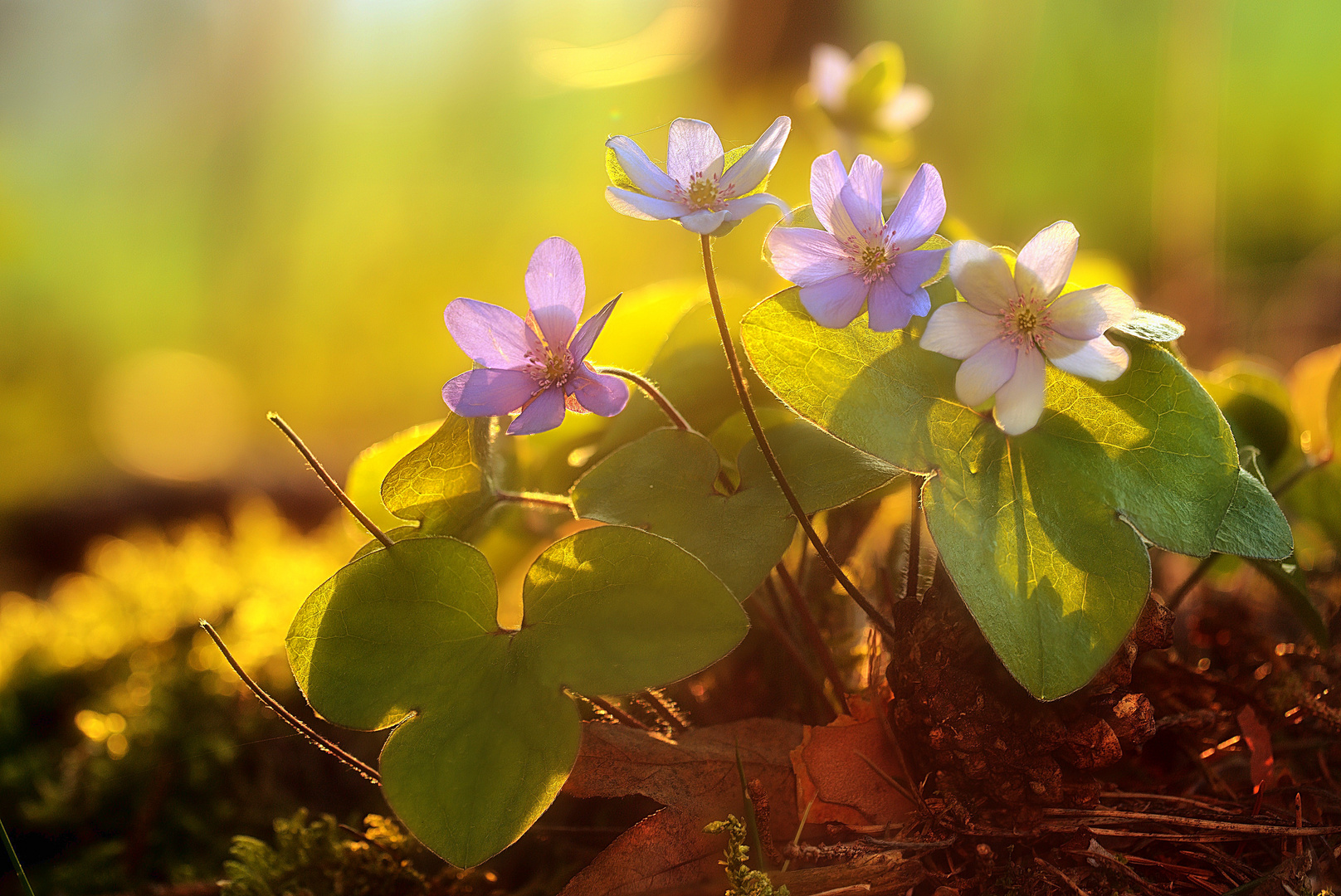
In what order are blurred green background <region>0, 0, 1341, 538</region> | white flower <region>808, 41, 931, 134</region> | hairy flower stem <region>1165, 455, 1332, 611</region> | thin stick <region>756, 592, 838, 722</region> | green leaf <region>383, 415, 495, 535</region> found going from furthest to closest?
blurred green background <region>0, 0, 1341, 538</region>, white flower <region>808, 41, 931, 134</region>, hairy flower stem <region>1165, 455, 1332, 611</region>, thin stick <region>756, 592, 838, 722</region>, green leaf <region>383, 415, 495, 535</region>

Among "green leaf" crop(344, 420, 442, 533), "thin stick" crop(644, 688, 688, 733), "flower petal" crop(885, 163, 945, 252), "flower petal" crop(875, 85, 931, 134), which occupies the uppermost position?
"flower petal" crop(885, 163, 945, 252)

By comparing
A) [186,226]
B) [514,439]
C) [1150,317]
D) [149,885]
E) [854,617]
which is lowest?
[186,226]

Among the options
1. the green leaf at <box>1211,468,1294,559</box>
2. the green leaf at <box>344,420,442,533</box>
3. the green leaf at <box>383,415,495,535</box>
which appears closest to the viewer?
the green leaf at <box>1211,468,1294,559</box>

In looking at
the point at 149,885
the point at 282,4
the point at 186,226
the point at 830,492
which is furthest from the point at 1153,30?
the point at 186,226

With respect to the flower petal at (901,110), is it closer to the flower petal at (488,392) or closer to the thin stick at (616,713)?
the flower petal at (488,392)

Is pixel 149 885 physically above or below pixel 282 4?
below

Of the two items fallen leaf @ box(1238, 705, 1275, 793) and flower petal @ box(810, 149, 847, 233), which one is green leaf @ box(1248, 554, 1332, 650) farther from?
flower petal @ box(810, 149, 847, 233)

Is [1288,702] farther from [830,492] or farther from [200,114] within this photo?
[200,114]

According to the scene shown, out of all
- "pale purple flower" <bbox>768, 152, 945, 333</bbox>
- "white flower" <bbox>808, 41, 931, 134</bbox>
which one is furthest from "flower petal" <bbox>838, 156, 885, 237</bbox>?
"white flower" <bbox>808, 41, 931, 134</bbox>
